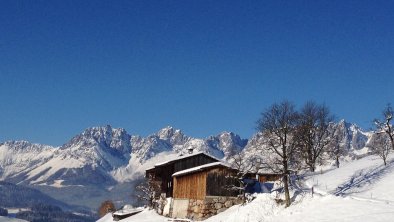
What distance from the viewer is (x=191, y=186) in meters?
64.4

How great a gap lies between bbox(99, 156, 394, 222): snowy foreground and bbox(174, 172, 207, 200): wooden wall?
14.1 feet

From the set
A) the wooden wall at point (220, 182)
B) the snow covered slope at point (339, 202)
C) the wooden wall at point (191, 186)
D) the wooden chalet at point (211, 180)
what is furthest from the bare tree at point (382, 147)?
the wooden wall at point (191, 186)

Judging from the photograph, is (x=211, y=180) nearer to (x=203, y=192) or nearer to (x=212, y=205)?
(x=203, y=192)

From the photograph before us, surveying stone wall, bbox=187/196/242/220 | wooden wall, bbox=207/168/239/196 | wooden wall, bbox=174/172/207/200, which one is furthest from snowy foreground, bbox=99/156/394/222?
wooden wall, bbox=174/172/207/200

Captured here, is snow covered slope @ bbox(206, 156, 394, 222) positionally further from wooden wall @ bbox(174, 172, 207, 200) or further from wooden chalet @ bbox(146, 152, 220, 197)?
wooden chalet @ bbox(146, 152, 220, 197)

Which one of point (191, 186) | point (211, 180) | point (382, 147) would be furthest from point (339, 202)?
point (382, 147)

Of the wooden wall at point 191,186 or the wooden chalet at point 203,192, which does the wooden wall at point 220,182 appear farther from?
the wooden wall at point 191,186

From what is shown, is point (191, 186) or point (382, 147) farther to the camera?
point (382, 147)

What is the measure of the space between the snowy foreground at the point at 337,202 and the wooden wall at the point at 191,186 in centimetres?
429

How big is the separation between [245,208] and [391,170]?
2239cm

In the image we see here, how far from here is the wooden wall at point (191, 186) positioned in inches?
2453

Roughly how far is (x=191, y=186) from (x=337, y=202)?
979 inches

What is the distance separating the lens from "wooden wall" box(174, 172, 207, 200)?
62312 mm

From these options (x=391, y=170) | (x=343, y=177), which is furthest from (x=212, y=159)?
(x=391, y=170)
